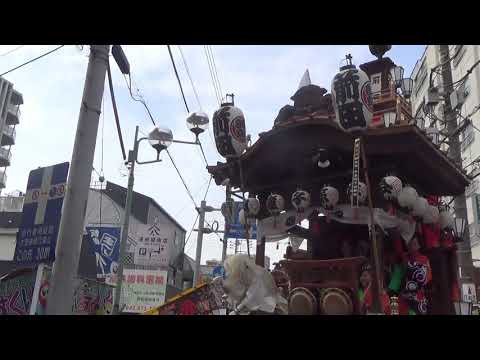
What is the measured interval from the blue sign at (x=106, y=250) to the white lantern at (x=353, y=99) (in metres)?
10.5

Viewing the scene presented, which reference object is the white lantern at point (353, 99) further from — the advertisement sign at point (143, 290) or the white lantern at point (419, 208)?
the advertisement sign at point (143, 290)

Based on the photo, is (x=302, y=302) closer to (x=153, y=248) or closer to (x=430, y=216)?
(x=430, y=216)

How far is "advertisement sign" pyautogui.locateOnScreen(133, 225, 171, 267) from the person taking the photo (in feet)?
55.3

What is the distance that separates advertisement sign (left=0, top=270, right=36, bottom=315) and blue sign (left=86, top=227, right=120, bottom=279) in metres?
5.24

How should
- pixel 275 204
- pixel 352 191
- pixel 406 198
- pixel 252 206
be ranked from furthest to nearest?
pixel 252 206
pixel 275 204
pixel 406 198
pixel 352 191

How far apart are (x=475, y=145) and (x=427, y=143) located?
21.0 m

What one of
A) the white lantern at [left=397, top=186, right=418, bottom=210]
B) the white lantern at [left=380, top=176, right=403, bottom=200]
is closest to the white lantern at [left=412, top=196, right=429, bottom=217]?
the white lantern at [left=397, top=186, right=418, bottom=210]

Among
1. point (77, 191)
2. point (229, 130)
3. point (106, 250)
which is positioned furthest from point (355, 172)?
point (106, 250)

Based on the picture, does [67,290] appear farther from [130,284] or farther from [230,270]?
[130,284]

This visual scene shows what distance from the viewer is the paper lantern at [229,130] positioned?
10000 mm

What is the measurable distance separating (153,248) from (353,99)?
36.6 feet

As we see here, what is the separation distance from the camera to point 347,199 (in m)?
9.87

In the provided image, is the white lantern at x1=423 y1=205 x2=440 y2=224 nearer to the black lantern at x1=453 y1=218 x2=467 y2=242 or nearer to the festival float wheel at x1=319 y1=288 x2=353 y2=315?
the black lantern at x1=453 y1=218 x2=467 y2=242

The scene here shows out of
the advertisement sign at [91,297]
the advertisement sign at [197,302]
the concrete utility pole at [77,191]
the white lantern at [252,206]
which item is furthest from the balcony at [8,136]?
the concrete utility pole at [77,191]
